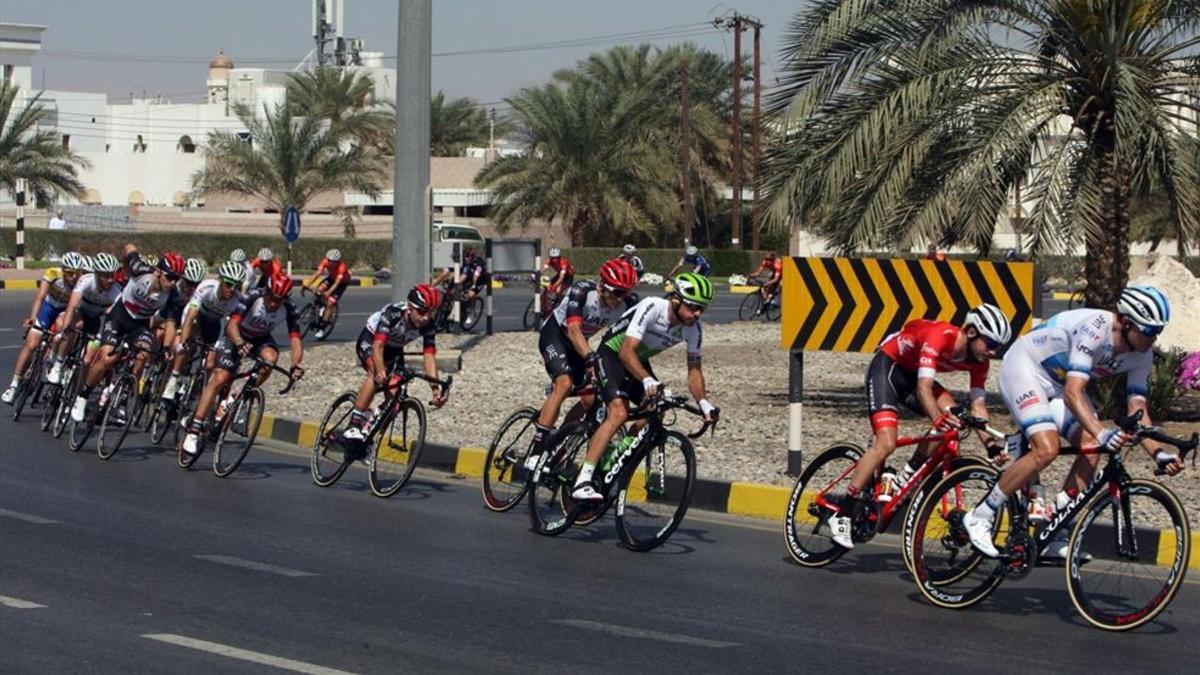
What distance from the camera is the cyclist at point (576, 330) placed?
41.0 ft

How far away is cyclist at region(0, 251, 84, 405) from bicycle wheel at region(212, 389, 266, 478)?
184 inches

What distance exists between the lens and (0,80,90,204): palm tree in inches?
2338

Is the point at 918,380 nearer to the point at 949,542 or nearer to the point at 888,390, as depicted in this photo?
→ the point at 888,390

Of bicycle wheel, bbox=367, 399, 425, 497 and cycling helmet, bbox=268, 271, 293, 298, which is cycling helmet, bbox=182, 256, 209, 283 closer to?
cycling helmet, bbox=268, 271, 293, 298

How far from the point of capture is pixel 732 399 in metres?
20.6

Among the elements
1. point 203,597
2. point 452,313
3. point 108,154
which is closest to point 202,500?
point 203,597

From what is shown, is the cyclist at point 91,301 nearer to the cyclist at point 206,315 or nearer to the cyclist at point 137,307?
the cyclist at point 137,307

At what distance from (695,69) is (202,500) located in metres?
56.5

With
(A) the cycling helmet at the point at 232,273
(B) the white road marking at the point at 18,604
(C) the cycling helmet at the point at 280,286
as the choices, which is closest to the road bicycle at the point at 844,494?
(B) the white road marking at the point at 18,604

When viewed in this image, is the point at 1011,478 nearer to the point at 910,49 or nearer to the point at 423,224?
the point at 910,49

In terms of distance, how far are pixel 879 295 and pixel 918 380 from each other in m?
5.03

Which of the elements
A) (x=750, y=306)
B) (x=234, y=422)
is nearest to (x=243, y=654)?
(x=234, y=422)

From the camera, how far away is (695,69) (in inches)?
2697

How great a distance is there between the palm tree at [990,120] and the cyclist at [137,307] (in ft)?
20.9
